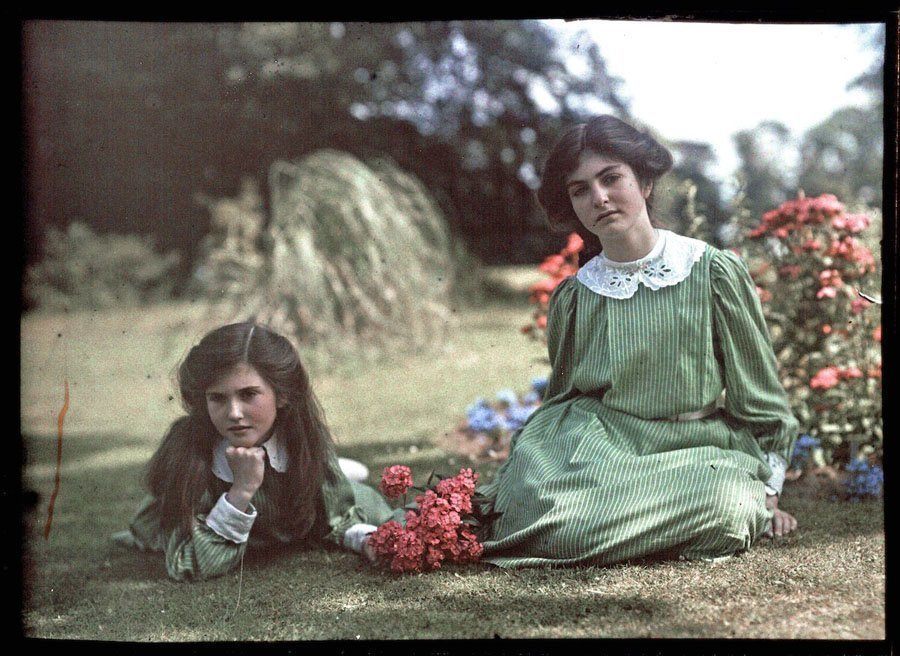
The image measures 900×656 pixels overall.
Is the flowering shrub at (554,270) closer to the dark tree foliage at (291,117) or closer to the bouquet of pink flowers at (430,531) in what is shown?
the bouquet of pink flowers at (430,531)

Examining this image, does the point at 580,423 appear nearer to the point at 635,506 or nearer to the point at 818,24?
the point at 635,506

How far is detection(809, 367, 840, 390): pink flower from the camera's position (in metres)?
3.67

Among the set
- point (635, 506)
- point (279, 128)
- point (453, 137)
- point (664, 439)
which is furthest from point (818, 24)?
point (279, 128)

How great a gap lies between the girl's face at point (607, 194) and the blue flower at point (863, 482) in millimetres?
1376

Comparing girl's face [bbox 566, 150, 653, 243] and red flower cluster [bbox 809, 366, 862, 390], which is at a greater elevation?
girl's face [bbox 566, 150, 653, 243]

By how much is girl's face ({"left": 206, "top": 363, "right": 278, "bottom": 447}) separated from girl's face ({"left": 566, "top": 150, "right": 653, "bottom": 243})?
1207 mm

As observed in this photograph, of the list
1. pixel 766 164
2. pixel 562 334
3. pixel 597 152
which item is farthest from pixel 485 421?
pixel 766 164

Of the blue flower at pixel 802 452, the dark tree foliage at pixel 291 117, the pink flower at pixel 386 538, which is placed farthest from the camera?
the dark tree foliage at pixel 291 117

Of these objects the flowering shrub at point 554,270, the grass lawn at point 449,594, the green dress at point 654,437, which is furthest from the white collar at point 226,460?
the flowering shrub at point 554,270

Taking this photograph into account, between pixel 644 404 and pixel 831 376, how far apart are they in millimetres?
1272

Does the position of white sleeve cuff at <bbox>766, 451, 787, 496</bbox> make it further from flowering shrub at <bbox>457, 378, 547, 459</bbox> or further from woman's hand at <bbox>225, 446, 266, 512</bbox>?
woman's hand at <bbox>225, 446, 266, 512</bbox>

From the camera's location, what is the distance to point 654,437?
2.83 meters

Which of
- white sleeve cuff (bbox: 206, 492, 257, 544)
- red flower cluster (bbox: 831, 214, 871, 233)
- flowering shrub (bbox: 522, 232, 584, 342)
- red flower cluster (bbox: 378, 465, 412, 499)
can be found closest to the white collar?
white sleeve cuff (bbox: 206, 492, 257, 544)

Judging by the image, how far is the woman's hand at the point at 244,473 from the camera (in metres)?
2.81
